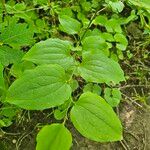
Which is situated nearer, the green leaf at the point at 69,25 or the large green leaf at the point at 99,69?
the large green leaf at the point at 99,69

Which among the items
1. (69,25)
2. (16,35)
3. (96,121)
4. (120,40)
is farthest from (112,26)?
(96,121)

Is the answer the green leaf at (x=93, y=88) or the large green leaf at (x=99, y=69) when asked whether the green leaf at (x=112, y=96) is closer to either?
the green leaf at (x=93, y=88)

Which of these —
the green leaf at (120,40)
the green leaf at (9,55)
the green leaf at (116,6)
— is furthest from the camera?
the green leaf at (120,40)

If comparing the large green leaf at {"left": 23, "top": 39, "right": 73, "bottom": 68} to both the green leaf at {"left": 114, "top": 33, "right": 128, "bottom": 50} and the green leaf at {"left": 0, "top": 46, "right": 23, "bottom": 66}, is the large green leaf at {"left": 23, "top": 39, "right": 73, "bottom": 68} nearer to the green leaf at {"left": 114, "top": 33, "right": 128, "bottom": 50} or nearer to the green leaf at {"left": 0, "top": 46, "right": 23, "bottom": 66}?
the green leaf at {"left": 0, "top": 46, "right": 23, "bottom": 66}

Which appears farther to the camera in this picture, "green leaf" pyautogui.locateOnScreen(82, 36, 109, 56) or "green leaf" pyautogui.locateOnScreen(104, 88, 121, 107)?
"green leaf" pyautogui.locateOnScreen(104, 88, 121, 107)

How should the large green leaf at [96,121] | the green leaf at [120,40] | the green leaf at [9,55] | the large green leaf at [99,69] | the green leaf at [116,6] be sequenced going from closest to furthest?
the large green leaf at [96,121] → the large green leaf at [99,69] → the green leaf at [9,55] → the green leaf at [116,6] → the green leaf at [120,40]

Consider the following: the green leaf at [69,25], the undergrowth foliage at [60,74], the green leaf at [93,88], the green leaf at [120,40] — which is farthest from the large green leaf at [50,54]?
the green leaf at [120,40]

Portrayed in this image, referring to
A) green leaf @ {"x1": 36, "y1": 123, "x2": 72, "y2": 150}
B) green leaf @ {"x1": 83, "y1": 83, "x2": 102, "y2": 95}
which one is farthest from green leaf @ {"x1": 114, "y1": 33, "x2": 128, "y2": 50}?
green leaf @ {"x1": 36, "y1": 123, "x2": 72, "y2": 150}
